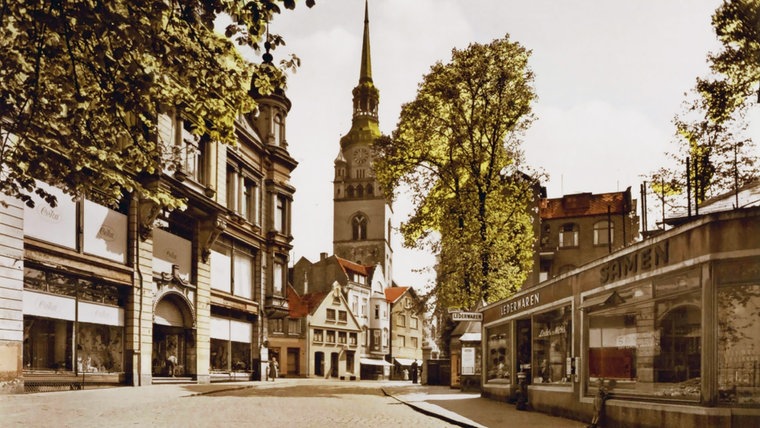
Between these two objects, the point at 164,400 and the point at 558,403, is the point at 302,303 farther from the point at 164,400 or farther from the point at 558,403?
the point at 558,403

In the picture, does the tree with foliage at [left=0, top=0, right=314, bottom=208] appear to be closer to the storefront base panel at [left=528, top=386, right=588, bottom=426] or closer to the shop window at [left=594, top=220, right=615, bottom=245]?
the storefront base panel at [left=528, top=386, right=588, bottom=426]

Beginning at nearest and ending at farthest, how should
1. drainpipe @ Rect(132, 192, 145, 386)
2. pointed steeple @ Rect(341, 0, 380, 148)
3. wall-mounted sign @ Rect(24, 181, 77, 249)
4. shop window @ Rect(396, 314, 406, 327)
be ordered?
wall-mounted sign @ Rect(24, 181, 77, 249)
drainpipe @ Rect(132, 192, 145, 386)
shop window @ Rect(396, 314, 406, 327)
pointed steeple @ Rect(341, 0, 380, 148)

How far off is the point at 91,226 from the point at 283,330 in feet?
152

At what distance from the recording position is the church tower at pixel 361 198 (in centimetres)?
10238

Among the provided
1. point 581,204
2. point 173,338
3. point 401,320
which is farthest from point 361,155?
point 173,338

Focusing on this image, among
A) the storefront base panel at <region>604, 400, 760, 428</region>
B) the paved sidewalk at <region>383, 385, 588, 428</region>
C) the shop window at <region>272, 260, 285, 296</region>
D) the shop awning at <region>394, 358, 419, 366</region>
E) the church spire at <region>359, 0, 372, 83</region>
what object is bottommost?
the shop awning at <region>394, 358, 419, 366</region>

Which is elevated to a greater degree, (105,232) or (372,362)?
(105,232)

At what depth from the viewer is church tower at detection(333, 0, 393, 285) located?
102 m

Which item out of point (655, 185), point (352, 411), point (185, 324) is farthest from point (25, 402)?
point (655, 185)

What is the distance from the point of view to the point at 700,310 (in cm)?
1192

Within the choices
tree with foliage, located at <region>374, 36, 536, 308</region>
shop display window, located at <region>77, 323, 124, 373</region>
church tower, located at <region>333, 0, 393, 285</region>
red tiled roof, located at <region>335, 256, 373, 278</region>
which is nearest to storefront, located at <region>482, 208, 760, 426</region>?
tree with foliage, located at <region>374, 36, 536, 308</region>

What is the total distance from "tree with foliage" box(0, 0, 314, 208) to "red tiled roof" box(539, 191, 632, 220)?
4923 cm

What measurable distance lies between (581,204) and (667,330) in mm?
47651

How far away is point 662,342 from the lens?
43.2ft
